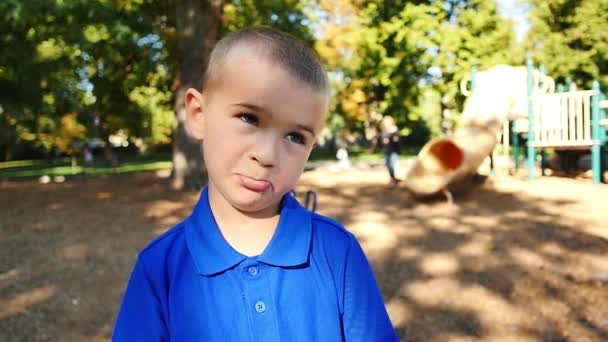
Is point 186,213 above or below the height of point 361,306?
below

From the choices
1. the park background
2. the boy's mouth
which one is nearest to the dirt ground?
the park background

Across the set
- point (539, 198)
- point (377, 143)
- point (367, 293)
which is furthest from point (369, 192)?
point (377, 143)

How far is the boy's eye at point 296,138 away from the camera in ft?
3.81

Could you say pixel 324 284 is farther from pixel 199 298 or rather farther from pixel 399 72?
pixel 399 72

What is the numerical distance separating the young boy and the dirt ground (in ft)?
7.36

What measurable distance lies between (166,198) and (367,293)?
7.57 meters

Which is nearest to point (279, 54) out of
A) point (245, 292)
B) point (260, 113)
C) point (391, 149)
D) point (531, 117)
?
point (260, 113)

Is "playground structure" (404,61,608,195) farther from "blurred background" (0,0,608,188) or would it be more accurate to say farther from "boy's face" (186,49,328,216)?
"boy's face" (186,49,328,216)

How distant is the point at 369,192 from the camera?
900 cm

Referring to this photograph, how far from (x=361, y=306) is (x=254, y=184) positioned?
0.40m

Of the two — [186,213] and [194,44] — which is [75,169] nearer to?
[194,44]

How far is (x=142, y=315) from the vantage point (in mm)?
1153

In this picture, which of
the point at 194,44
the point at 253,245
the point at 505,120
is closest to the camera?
the point at 253,245

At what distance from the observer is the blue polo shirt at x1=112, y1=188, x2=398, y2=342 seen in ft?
3.73
